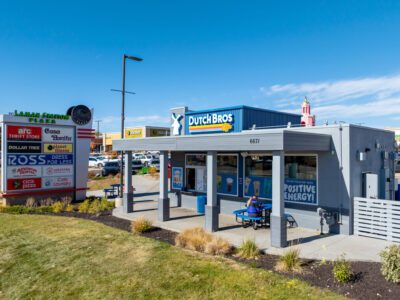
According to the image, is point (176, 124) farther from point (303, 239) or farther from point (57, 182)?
point (303, 239)

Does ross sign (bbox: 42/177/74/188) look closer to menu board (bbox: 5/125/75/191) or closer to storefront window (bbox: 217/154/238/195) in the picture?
menu board (bbox: 5/125/75/191)

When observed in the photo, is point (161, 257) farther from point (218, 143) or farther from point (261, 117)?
point (261, 117)

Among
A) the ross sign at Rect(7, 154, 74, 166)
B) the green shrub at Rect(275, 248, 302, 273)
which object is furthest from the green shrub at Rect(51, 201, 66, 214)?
the green shrub at Rect(275, 248, 302, 273)

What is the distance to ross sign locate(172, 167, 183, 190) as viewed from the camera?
17.5 metres

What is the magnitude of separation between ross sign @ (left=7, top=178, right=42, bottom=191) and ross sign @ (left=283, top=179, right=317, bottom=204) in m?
13.4

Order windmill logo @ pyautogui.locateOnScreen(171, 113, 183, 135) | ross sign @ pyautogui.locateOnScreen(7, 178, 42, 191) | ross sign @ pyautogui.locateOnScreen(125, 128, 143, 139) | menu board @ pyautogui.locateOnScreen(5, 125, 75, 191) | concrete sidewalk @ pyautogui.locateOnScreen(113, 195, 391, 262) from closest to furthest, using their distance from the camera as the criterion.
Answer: concrete sidewalk @ pyautogui.locateOnScreen(113, 195, 391, 262) < ross sign @ pyautogui.locateOnScreen(7, 178, 42, 191) < menu board @ pyautogui.locateOnScreen(5, 125, 75, 191) < windmill logo @ pyautogui.locateOnScreen(171, 113, 183, 135) < ross sign @ pyautogui.locateOnScreen(125, 128, 143, 139)

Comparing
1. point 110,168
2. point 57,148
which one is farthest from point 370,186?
point 110,168

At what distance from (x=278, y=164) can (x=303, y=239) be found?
2.94 metres

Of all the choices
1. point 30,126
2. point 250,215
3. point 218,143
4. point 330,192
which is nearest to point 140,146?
point 218,143

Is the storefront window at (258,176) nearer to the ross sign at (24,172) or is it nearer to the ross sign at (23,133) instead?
the ross sign at (24,172)

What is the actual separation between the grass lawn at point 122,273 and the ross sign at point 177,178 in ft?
21.8

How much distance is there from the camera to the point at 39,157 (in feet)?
57.9

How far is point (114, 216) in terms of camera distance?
14.9 m

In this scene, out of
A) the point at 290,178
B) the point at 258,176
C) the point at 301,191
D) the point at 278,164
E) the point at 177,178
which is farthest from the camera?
the point at 177,178
